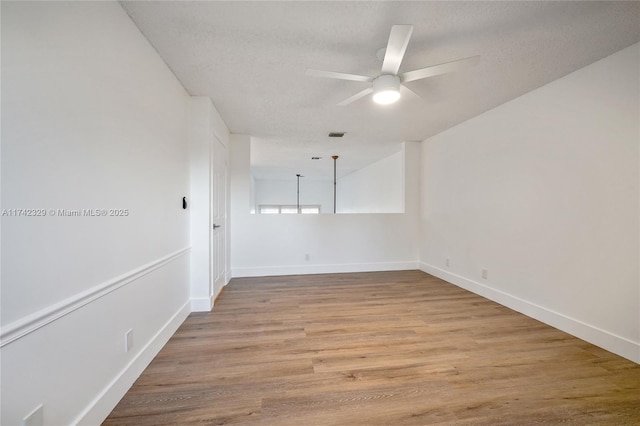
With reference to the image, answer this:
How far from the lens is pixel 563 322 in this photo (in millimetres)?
2311

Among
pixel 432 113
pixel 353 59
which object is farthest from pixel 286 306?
pixel 432 113

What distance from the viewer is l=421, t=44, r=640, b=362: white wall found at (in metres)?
1.91

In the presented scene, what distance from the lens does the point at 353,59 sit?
78.5 inches

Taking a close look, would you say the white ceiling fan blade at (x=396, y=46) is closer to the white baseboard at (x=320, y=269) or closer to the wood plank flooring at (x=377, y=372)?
the wood plank flooring at (x=377, y=372)

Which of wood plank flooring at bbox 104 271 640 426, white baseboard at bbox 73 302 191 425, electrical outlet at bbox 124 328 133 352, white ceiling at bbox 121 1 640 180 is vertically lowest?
wood plank flooring at bbox 104 271 640 426

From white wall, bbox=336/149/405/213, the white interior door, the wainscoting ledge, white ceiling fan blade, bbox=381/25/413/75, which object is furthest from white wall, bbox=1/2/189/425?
white wall, bbox=336/149/405/213

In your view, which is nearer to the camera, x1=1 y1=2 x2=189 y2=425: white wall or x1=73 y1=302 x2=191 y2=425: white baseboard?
x1=1 y1=2 x2=189 y2=425: white wall

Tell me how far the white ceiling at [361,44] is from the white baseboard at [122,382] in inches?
86.5

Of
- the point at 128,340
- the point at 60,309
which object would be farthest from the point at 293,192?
the point at 60,309

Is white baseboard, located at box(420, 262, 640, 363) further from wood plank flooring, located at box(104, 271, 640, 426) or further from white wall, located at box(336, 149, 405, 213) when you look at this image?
white wall, located at box(336, 149, 405, 213)

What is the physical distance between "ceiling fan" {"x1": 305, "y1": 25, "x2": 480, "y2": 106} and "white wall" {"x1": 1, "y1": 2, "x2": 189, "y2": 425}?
1187mm

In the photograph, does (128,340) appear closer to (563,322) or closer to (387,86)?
(387,86)

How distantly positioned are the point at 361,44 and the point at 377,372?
2.33 meters

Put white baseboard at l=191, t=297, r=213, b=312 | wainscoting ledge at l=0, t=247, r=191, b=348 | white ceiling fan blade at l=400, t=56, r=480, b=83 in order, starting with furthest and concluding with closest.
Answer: white baseboard at l=191, t=297, r=213, b=312
white ceiling fan blade at l=400, t=56, r=480, b=83
wainscoting ledge at l=0, t=247, r=191, b=348
